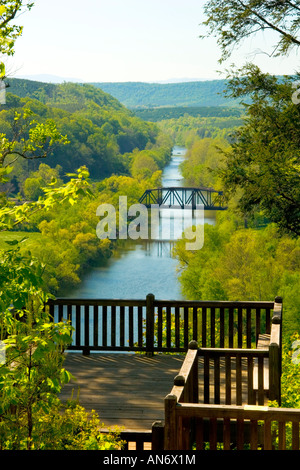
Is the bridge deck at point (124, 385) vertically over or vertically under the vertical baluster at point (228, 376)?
under

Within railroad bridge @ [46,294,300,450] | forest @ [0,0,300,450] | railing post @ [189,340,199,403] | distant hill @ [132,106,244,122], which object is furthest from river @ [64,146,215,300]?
distant hill @ [132,106,244,122]

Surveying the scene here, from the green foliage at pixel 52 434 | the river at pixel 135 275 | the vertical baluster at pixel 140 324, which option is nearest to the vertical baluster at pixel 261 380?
the green foliage at pixel 52 434

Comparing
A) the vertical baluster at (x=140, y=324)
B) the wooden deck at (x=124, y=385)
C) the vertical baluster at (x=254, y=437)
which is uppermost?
the vertical baluster at (x=254, y=437)

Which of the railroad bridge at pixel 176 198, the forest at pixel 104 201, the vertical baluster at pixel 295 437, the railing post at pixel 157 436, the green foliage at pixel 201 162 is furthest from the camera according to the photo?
the green foliage at pixel 201 162

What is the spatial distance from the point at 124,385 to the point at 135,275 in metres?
43.5

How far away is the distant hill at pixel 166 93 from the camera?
160m

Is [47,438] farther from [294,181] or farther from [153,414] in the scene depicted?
[294,181]

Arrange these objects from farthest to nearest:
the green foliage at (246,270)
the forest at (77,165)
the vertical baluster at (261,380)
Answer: the forest at (77,165) < the green foliage at (246,270) < the vertical baluster at (261,380)

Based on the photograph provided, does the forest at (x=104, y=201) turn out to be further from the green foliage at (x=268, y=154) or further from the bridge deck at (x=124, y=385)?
the bridge deck at (x=124, y=385)

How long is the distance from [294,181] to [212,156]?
69.7 metres

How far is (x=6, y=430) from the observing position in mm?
3488

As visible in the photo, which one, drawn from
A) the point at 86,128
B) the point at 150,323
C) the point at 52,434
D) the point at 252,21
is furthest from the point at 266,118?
the point at 86,128

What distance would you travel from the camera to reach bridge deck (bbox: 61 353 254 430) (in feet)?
17.1
